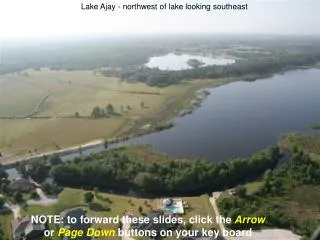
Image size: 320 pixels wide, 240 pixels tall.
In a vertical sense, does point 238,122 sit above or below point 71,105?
below

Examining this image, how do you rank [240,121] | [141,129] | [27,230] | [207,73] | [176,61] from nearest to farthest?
[27,230] < [141,129] < [240,121] < [207,73] < [176,61]

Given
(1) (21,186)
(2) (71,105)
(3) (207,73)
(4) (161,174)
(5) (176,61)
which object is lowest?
(1) (21,186)

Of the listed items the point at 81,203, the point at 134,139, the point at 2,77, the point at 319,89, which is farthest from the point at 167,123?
the point at 2,77

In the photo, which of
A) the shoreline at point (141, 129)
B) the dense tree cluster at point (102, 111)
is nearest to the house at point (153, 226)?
the shoreline at point (141, 129)

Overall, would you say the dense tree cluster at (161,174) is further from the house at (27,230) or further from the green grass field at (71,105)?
the green grass field at (71,105)

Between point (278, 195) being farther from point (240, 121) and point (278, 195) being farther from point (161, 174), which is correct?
point (240, 121)

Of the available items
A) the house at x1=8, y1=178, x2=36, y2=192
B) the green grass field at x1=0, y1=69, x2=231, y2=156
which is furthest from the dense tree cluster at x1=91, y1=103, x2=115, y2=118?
the house at x1=8, y1=178, x2=36, y2=192

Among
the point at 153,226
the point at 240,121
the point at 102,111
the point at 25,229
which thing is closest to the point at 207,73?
the point at 102,111
